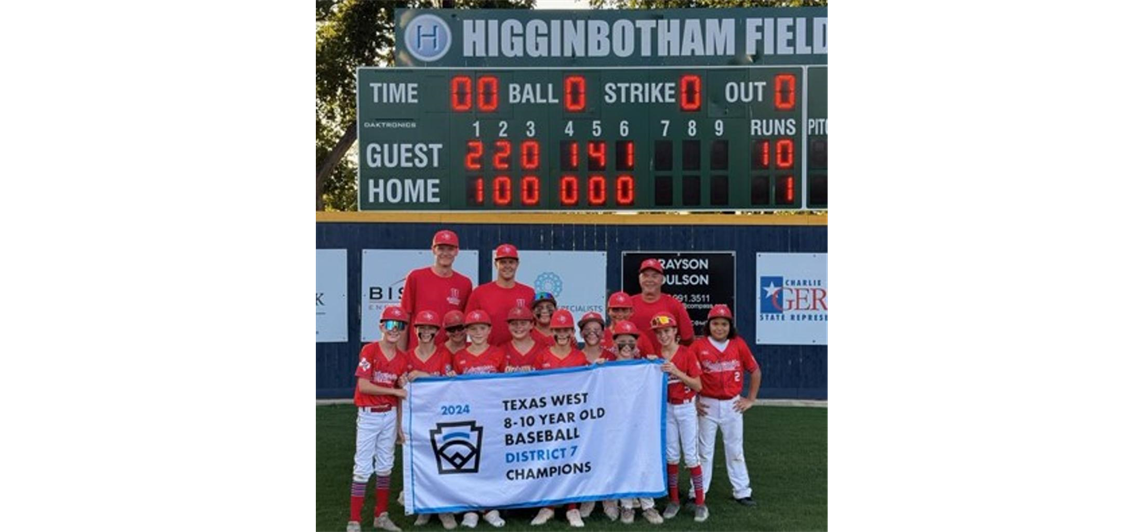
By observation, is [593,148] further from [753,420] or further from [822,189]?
[753,420]

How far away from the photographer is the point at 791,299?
13.7 m

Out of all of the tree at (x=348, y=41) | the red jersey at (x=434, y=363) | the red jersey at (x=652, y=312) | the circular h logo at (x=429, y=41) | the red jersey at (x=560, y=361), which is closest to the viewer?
the red jersey at (x=434, y=363)

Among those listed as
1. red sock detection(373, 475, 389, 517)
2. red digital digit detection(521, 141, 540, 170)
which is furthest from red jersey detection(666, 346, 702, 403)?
red digital digit detection(521, 141, 540, 170)

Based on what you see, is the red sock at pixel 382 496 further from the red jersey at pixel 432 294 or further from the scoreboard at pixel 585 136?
the scoreboard at pixel 585 136

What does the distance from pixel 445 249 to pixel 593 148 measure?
4.50 meters

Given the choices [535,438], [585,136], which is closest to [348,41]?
→ [585,136]

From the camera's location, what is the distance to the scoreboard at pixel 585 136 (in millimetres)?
12086

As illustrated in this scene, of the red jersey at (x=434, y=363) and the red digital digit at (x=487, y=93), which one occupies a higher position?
the red digital digit at (x=487, y=93)

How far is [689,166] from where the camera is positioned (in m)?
12.3

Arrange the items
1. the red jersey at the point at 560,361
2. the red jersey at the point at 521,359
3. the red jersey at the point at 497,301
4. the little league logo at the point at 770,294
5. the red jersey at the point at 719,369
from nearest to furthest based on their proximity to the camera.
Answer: the red jersey at the point at 560,361
the red jersey at the point at 521,359
the red jersey at the point at 719,369
the red jersey at the point at 497,301
the little league logo at the point at 770,294

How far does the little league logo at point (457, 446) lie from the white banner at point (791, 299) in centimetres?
738

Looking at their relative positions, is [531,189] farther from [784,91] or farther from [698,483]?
[698,483]

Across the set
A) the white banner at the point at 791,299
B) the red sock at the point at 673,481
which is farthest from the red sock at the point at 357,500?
the white banner at the point at 791,299
